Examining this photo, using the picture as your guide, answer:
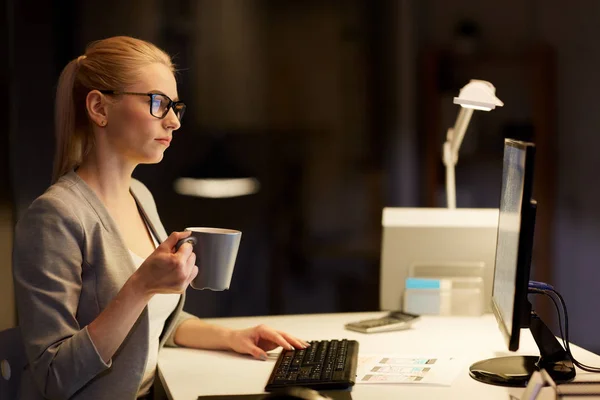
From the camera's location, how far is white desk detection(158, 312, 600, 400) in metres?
1.54

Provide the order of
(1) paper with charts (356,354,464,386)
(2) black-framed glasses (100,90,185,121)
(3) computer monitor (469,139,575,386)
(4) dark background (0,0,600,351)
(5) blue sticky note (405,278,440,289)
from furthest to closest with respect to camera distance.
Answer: (4) dark background (0,0,600,351) → (5) blue sticky note (405,278,440,289) → (2) black-framed glasses (100,90,185,121) → (1) paper with charts (356,354,464,386) → (3) computer monitor (469,139,575,386)

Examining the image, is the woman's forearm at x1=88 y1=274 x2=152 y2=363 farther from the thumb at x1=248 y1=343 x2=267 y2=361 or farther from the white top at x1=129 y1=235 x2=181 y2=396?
the thumb at x1=248 y1=343 x2=267 y2=361

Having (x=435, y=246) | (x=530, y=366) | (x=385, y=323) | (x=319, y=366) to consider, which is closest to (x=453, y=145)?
(x=435, y=246)

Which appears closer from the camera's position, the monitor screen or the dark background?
the monitor screen

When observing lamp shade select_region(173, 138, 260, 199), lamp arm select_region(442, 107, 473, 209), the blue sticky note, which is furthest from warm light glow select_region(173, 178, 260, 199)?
the blue sticky note

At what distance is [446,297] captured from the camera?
7.49 ft

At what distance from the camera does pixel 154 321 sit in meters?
1.84

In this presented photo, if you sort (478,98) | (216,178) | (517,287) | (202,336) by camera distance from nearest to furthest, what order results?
(517,287)
(202,336)
(478,98)
(216,178)

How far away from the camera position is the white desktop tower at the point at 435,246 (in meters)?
2.32

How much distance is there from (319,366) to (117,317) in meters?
0.42

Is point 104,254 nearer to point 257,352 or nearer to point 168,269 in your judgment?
point 168,269

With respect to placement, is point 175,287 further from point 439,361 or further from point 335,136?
point 335,136

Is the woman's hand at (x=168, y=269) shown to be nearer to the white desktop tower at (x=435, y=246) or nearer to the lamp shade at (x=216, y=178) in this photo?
the white desktop tower at (x=435, y=246)

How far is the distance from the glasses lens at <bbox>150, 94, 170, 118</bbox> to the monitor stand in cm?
86
